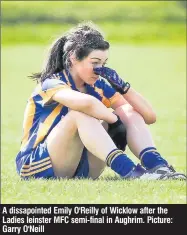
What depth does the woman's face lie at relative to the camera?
573 centimetres

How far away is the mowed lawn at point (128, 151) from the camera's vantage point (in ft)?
16.6

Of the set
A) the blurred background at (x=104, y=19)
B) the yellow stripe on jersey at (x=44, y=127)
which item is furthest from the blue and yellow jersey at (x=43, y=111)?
the blurred background at (x=104, y=19)

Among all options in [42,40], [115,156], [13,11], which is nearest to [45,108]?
[115,156]

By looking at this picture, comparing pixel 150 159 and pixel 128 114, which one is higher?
pixel 128 114

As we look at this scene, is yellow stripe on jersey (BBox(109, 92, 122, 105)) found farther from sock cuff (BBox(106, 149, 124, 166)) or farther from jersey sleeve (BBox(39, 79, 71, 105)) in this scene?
sock cuff (BBox(106, 149, 124, 166))

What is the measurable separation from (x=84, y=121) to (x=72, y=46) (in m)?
0.66

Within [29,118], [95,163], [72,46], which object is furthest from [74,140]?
[72,46]

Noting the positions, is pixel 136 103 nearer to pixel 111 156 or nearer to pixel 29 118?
pixel 111 156

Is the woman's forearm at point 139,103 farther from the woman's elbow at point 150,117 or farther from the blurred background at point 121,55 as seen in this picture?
the blurred background at point 121,55

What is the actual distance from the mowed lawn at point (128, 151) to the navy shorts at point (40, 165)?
11 cm

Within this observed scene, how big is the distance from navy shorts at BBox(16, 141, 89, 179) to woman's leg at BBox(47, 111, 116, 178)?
0.14 ft

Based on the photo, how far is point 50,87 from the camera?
570 centimetres
